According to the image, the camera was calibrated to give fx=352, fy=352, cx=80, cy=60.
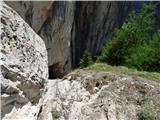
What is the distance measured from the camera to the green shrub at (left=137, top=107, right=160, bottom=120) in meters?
8.26

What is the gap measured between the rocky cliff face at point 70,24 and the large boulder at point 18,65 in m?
17.1

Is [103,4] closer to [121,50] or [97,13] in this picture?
[97,13]

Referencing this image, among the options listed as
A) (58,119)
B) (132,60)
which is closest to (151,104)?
(58,119)

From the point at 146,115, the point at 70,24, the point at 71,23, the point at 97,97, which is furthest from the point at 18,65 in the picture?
the point at 71,23

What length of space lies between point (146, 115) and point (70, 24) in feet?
82.8

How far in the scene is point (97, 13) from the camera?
40.9m

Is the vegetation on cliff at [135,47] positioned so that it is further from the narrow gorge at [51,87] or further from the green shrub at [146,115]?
the green shrub at [146,115]

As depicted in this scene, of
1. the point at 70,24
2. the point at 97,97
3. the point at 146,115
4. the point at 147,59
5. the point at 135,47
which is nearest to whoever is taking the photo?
the point at 146,115

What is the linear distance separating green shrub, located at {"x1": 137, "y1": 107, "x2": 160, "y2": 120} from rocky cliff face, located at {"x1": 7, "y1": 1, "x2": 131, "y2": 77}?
1748cm

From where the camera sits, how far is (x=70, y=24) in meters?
33.0

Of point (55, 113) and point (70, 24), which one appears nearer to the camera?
point (55, 113)

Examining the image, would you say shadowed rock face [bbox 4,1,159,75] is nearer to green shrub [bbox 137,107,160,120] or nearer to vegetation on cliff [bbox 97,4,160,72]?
vegetation on cliff [bbox 97,4,160,72]

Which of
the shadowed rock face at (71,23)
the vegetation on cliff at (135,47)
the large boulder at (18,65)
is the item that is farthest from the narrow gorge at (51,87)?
the shadowed rock face at (71,23)

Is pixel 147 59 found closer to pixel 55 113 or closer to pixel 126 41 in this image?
pixel 126 41
